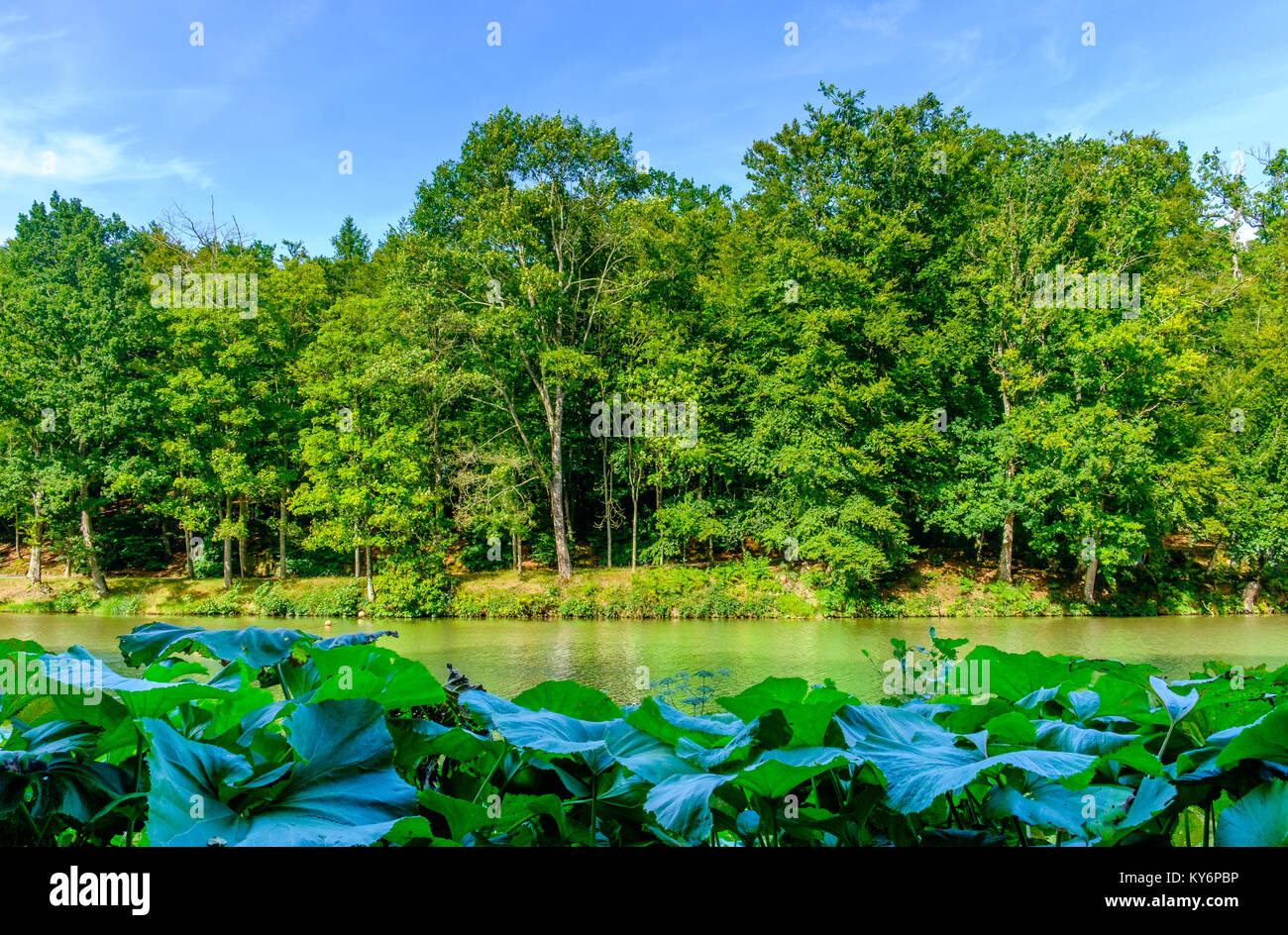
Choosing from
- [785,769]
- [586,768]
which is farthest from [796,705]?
[586,768]

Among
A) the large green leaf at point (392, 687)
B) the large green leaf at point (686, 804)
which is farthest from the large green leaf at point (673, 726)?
the large green leaf at point (392, 687)

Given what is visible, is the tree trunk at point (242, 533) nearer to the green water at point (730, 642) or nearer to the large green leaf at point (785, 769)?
the green water at point (730, 642)

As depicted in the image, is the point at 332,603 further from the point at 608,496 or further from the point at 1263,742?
the point at 1263,742

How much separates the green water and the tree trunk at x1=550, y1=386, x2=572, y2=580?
3.94 m

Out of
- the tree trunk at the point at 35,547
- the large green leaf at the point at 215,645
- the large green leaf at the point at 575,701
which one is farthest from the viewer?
the tree trunk at the point at 35,547

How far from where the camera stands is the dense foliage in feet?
2.87

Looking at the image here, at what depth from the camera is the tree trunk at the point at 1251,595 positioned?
22.4m

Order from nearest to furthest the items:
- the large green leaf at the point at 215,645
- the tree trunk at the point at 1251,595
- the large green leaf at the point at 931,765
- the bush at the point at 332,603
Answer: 1. the large green leaf at the point at 931,765
2. the large green leaf at the point at 215,645
3. the tree trunk at the point at 1251,595
4. the bush at the point at 332,603

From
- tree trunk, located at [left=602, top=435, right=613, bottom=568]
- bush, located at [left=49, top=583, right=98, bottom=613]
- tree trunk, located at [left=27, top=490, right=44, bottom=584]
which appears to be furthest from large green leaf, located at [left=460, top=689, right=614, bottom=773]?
tree trunk, located at [left=27, top=490, right=44, bottom=584]

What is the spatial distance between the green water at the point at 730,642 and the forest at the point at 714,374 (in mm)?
2619

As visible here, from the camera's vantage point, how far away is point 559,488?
2598 cm

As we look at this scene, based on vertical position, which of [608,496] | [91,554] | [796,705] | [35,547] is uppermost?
[796,705]

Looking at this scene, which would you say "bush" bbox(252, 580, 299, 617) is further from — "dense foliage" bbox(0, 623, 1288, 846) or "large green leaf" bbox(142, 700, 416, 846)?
"large green leaf" bbox(142, 700, 416, 846)

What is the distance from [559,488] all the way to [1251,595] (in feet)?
68.6
